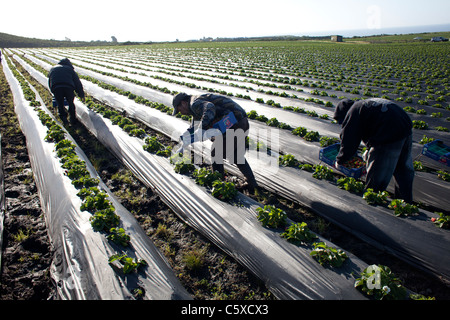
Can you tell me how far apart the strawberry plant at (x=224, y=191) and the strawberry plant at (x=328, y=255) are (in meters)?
1.94

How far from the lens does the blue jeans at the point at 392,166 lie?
194 inches

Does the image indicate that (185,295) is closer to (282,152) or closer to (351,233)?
(351,233)

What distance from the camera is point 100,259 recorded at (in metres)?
3.86

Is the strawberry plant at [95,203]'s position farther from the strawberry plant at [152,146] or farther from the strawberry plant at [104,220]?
the strawberry plant at [152,146]

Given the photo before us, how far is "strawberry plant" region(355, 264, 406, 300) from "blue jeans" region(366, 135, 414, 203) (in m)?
2.30

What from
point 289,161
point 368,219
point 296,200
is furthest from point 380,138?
point 289,161

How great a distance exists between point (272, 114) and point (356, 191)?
6.30m

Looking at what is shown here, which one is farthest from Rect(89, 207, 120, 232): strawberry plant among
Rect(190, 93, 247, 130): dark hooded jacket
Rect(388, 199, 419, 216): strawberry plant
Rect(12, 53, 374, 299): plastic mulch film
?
Rect(388, 199, 419, 216): strawberry plant

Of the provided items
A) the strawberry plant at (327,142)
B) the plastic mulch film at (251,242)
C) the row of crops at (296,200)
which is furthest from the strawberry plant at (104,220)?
the strawberry plant at (327,142)

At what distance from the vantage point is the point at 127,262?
3697mm

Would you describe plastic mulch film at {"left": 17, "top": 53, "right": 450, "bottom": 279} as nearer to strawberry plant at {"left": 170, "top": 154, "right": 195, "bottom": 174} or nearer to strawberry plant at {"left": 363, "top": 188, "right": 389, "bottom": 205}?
strawberry plant at {"left": 363, "top": 188, "right": 389, "bottom": 205}

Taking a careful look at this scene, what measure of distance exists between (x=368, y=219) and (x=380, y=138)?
148cm

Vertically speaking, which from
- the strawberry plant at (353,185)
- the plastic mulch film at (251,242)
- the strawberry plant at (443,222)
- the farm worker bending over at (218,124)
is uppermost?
the farm worker bending over at (218,124)

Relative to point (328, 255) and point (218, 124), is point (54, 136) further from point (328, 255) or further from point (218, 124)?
point (328, 255)
